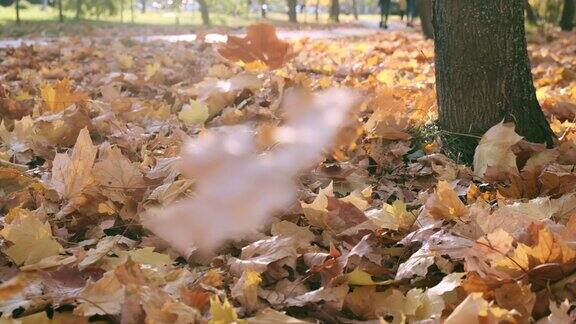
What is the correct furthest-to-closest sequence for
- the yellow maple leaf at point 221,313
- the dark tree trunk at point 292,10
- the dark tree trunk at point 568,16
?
the dark tree trunk at point 292,10
the dark tree trunk at point 568,16
the yellow maple leaf at point 221,313

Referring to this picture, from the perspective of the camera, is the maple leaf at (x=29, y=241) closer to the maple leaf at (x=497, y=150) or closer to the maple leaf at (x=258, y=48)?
the maple leaf at (x=497, y=150)

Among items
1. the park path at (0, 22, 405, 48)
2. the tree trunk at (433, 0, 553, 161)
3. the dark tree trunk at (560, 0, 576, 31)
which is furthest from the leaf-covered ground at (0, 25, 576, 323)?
the dark tree trunk at (560, 0, 576, 31)

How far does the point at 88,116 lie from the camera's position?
3.06 meters

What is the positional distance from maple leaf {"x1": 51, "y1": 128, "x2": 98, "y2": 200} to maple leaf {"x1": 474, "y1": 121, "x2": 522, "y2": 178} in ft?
4.34

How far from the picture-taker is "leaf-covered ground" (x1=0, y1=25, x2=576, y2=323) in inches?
57.2

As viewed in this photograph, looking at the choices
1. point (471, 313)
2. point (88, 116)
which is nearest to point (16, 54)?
point (88, 116)

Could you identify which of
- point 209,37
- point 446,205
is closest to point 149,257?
point 446,205

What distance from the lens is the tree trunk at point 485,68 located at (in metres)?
2.61

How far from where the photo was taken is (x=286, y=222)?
1.88 metres

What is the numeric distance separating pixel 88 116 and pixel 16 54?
4711 mm

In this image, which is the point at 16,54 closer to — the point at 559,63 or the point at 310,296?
the point at 559,63

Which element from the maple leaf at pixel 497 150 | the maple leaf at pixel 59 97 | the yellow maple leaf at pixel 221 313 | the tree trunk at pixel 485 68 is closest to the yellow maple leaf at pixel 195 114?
the maple leaf at pixel 59 97

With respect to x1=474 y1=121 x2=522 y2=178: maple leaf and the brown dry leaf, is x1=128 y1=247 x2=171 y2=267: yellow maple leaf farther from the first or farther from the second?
x1=474 y1=121 x2=522 y2=178: maple leaf

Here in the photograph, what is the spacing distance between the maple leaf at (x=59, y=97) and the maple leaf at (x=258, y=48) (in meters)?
1.06
